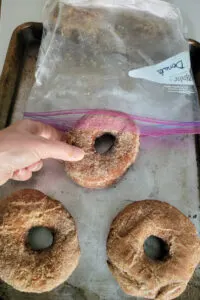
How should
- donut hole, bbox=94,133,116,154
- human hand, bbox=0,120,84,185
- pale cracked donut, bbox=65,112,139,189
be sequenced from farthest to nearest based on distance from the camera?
donut hole, bbox=94,133,116,154, pale cracked donut, bbox=65,112,139,189, human hand, bbox=0,120,84,185

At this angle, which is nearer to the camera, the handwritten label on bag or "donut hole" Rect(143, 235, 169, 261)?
"donut hole" Rect(143, 235, 169, 261)

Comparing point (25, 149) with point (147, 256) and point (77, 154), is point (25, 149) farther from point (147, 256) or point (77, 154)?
point (147, 256)

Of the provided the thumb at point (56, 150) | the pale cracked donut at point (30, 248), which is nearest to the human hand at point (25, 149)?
the thumb at point (56, 150)

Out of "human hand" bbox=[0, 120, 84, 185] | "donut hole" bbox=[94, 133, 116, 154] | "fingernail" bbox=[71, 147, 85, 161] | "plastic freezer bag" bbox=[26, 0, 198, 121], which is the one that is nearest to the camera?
"human hand" bbox=[0, 120, 84, 185]

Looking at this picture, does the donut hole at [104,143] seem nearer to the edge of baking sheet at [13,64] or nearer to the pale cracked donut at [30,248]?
the pale cracked donut at [30,248]

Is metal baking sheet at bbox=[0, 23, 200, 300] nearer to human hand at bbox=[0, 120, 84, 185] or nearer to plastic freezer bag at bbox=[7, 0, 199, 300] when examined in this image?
plastic freezer bag at bbox=[7, 0, 199, 300]

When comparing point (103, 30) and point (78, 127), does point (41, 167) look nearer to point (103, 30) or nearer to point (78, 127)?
point (78, 127)

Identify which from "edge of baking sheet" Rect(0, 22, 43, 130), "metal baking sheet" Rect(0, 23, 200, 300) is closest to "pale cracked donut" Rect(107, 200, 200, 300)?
"metal baking sheet" Rect(0, 23, 200, 300)
